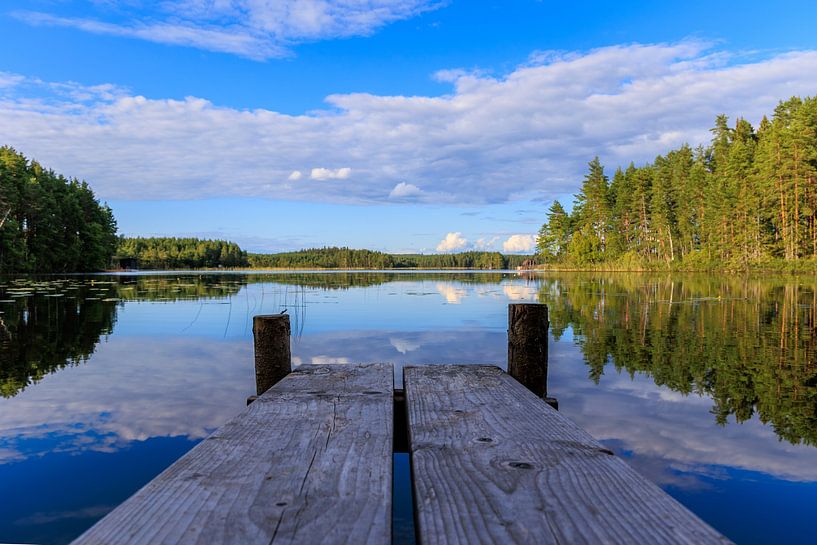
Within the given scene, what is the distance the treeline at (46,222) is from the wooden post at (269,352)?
56.2 metres

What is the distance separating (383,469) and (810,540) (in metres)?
3.47

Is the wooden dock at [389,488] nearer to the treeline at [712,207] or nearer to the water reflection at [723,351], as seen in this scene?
the water reflection at [723,351]

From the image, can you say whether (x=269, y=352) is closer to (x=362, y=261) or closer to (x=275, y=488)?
(x=275, y=488)

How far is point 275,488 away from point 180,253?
14674 centimetres

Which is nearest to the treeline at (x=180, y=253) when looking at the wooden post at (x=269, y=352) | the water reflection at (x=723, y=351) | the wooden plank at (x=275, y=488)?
the water reflection at (x=723, y=351)

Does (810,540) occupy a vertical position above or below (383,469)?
below

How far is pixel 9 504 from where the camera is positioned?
13.3ft

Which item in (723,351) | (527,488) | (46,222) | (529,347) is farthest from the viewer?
(46,222)

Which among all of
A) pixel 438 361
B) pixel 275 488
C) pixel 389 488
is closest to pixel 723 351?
pixel 438 361

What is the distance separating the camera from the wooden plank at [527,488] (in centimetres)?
151

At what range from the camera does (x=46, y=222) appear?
5694cm

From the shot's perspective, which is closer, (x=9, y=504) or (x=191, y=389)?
(x=9, y=504)

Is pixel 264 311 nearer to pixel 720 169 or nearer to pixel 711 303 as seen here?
pixel 711 303

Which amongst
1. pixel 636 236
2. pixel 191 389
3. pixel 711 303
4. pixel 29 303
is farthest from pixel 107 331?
pixel 636 236
